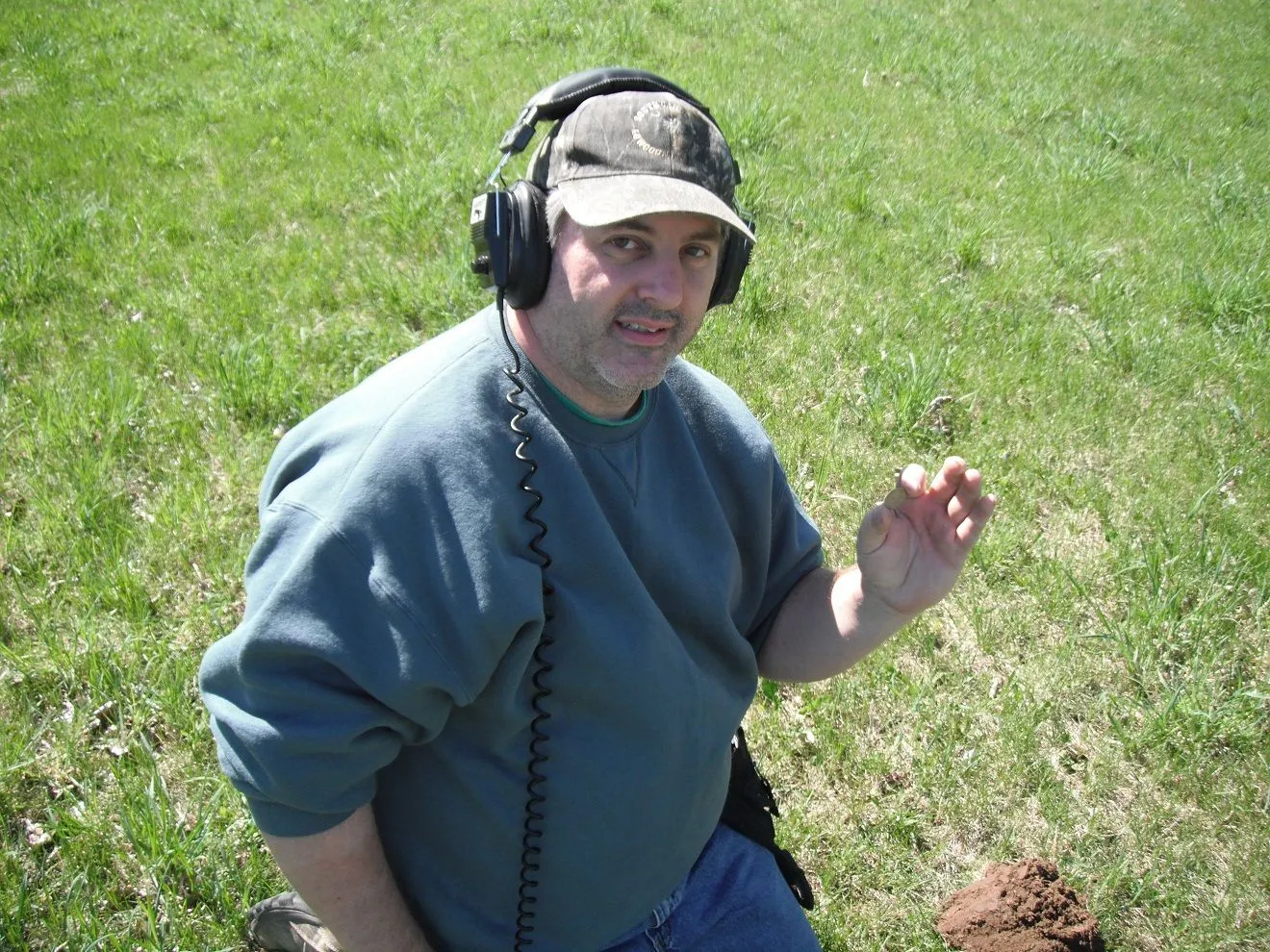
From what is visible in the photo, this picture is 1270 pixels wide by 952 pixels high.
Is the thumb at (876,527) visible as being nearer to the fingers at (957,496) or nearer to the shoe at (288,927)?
the fingers at (957,496)

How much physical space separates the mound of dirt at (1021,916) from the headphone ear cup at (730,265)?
1.91m

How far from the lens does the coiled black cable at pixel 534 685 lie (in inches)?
67.6

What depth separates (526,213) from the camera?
1.81 meters

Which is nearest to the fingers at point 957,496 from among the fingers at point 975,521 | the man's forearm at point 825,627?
the fingers at point 975,521

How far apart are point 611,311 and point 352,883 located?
1123mm

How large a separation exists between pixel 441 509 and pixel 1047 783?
8.16 ft

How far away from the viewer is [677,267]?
188cm

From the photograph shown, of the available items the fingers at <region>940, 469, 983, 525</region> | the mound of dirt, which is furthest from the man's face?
the mound of dirt

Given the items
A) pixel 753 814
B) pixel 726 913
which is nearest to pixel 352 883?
pixel 726 913

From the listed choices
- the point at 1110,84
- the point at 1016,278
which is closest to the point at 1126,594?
the point at 1016,278

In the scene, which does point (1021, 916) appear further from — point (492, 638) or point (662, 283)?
point (662, 283)

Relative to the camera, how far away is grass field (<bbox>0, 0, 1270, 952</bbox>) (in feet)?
9.71

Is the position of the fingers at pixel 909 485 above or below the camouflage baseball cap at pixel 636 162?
below

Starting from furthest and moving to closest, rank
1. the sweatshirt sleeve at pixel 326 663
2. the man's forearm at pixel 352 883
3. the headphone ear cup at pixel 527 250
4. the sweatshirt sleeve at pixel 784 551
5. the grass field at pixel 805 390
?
the grass field at pixel 805 390, the sweatshirt sleeve at pixel 784 551, the headphone ear cup at pixel 527 250, the man's forearm at pixel 352 883, the sweatshirt sleeve at pixel 326 663
